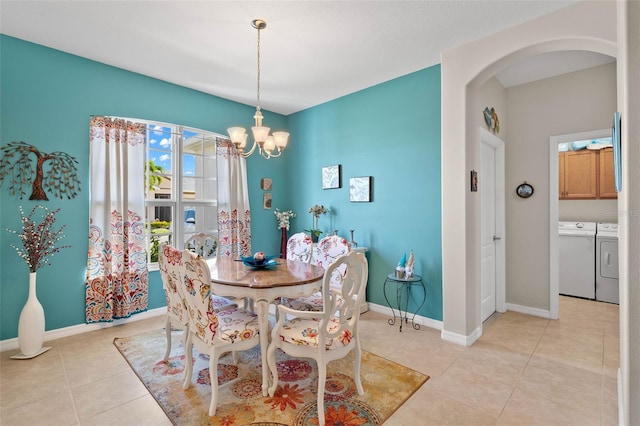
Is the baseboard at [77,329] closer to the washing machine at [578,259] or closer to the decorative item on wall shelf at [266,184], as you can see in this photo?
the decorative item on wall shelf at [266,184]

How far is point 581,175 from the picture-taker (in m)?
4.57

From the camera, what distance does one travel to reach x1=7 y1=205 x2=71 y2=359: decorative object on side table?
2.56 meters

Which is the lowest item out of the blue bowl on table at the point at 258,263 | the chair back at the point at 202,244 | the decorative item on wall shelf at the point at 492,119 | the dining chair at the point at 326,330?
the dining chair at the point at 326,330

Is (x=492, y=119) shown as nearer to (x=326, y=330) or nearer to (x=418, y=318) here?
(x=418, y=318)

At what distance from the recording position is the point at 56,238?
2.94 m

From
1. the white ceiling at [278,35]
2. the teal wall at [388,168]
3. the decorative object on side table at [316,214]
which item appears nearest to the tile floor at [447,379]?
the teal wall at [388,168]

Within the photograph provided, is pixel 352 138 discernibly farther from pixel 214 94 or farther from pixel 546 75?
pixel 546 75

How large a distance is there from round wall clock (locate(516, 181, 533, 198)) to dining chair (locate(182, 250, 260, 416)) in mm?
3511

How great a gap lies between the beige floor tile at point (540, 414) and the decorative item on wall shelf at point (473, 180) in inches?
68.4

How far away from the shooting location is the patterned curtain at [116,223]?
3123 mm

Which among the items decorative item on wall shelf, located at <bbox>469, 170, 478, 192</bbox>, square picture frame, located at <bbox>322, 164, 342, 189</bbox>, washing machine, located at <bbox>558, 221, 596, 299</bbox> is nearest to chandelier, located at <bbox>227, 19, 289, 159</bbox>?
square picture frame, located at <bbox>322, 164, 342, 189</bbox>

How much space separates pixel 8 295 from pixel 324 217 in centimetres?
343

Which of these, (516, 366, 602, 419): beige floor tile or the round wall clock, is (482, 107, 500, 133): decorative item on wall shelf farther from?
(516, 366, 602, 419): beige floor tile

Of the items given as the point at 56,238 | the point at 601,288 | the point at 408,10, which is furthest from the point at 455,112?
the point at 56,238
